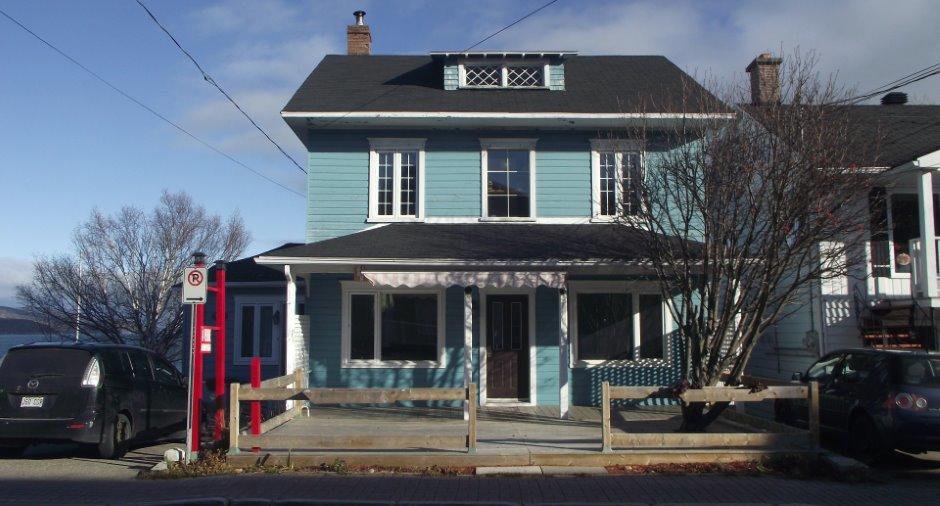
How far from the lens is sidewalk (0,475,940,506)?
7695mm

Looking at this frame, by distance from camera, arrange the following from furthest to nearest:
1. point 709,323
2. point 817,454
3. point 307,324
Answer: point 307,324
point 709,323
point 817,454

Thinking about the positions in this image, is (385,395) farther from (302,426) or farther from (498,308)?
(498,308)

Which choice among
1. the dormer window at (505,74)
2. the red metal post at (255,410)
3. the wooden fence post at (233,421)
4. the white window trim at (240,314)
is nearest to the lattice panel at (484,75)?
the dormer window at (505,74)

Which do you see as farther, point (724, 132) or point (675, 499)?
point (724, 132)

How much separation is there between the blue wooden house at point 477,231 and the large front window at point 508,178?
0.02m

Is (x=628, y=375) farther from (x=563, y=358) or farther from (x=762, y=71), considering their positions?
(x=762, y=71)

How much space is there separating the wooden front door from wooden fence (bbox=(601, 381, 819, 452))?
4.87 m

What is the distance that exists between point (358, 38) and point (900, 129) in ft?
42.7

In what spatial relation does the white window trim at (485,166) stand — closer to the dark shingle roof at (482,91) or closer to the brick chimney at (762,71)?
the dark shingle roof at (482,91)

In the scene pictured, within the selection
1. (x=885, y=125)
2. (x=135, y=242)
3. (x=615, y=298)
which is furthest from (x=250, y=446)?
(x=135, y=242)

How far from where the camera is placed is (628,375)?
14.4 m

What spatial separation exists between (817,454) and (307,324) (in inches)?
346

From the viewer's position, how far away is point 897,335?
15.1 m

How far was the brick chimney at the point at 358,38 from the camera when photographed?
62.2ft
